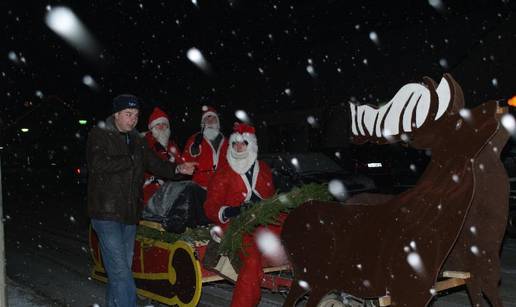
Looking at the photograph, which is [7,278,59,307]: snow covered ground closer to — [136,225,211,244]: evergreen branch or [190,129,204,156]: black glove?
[136,225,211,244]: evergreen branch

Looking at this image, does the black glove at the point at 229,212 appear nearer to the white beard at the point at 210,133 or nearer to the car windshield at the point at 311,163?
the white beard at the point at 210,133

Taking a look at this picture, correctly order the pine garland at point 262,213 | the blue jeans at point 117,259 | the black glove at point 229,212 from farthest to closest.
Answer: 1. the black glove at point 229,212
2. the blue jeans at point 117,259
3. the pine garland at point 262,213

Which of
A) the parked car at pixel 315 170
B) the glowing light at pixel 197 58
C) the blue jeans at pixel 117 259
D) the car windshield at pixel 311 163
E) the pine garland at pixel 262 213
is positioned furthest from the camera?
the glowing light at pixel 197 58

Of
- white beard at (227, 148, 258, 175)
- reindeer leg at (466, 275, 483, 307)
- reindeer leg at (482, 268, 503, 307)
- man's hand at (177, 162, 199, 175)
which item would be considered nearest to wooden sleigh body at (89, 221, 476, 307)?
man's hand at (177, 162, 199, 175)

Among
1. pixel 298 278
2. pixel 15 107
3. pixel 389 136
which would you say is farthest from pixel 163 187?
pixel 15 107

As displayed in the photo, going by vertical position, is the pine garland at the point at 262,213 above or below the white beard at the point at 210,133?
below

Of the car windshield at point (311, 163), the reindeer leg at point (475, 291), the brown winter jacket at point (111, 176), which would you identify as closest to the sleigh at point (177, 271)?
the brown winter jacket at point (111, 176)

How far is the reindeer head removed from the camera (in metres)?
3.48

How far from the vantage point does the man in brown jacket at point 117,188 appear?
4535mm

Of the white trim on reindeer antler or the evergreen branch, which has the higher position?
the white trim on reindeer antler

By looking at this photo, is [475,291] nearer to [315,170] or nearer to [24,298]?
[24,298]

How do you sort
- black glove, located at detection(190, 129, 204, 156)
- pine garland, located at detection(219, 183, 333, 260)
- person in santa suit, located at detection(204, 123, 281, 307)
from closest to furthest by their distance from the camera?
pine garland, located at detection(219, 183, 333, 260)
person in santa suit, located at detection(204, 123, 281, 307)
black glove, located at detection(190, 129, 204, 156)

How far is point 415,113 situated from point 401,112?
0.11 metres

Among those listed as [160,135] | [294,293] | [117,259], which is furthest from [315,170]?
[294,293]
